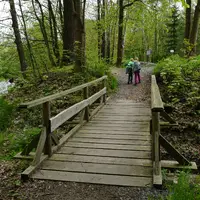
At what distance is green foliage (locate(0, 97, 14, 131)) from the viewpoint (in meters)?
9.60

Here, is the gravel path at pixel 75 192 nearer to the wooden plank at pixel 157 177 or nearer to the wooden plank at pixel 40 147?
the wooden plank at pixel 157 177

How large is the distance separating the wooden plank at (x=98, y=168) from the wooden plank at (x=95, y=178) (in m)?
0.14

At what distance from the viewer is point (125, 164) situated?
4703 mm

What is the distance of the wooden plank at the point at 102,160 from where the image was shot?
475 cm

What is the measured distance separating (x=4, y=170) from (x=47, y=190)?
52.8 inches

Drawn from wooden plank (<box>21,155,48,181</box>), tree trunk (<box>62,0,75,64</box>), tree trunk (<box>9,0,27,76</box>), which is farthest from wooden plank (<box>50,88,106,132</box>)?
tree trunk (<box>9,0,27,76</box>)

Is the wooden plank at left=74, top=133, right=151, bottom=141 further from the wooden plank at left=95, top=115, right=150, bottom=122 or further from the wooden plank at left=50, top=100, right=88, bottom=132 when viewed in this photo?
the wooden plank at left=95, top=115, right=150, bottom=122

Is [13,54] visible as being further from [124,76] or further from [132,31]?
[132,31]

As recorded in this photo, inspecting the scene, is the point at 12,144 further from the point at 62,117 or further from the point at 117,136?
the point at 117,136

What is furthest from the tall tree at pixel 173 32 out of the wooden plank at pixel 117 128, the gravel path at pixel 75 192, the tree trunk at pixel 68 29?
the gravel path at pixel 75 192

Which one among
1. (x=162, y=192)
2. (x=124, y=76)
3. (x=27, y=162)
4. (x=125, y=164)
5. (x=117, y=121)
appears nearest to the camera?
(x=162, y=192)

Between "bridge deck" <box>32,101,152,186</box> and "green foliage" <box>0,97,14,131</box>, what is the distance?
3.62 m

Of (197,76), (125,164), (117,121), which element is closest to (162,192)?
(125,164)

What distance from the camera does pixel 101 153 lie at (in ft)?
17.3
